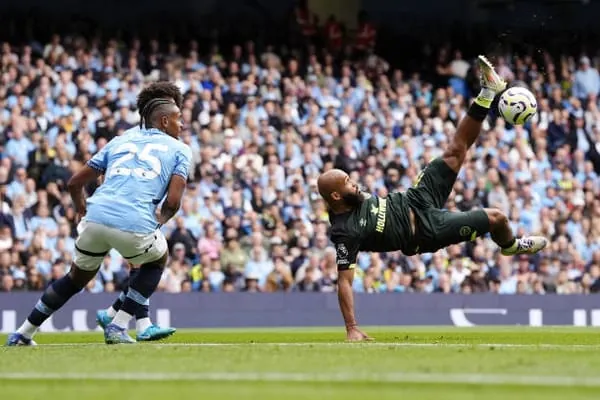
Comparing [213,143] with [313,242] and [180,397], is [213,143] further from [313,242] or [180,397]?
[180,397]

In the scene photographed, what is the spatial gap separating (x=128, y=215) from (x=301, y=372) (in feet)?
13.1

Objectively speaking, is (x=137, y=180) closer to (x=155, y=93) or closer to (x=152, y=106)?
(x=152, y=106)

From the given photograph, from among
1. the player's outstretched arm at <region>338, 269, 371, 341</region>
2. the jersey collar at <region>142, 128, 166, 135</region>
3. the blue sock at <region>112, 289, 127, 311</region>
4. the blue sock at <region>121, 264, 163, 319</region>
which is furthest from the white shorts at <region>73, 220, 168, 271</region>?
the player's outstretched arm at <region>338, 269, 371, 341</region>

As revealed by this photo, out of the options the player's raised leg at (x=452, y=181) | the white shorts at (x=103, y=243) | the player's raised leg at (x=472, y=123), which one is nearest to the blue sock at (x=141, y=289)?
the white shorts at (x=103, y=243)

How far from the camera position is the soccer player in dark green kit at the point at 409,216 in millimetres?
12828

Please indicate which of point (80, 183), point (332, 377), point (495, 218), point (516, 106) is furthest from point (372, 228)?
point (332, 377)

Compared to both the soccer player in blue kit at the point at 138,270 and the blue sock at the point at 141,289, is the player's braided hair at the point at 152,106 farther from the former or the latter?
the blue sock at the point at 141,289

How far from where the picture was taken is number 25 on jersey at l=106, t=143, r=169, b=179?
11688 millimetres

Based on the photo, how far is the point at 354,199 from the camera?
42.5 ft

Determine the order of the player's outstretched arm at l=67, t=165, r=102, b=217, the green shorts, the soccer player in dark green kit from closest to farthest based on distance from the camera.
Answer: the player's outstretched arm at l=67, t=165, r=102, b=217, the soccer player in dark green kit, the green shorts

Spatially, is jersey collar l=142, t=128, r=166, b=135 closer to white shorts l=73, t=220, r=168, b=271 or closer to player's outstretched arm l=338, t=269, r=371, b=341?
white shorts l=73, t=220, r=168, b=271

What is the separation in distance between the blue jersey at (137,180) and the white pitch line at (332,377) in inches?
139

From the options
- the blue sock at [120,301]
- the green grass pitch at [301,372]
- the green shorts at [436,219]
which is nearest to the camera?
the green grass pitch at [301,372]

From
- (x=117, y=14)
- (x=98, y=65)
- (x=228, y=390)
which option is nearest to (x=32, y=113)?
(x=98, y=65)
